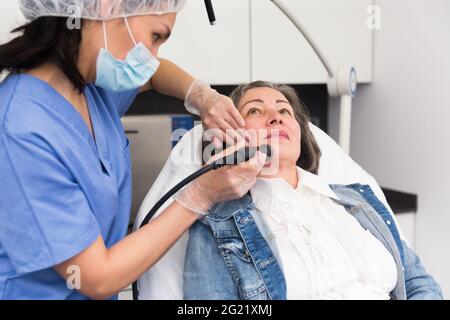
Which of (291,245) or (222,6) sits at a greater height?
(222,6)

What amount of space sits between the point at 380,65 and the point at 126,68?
4.73 ft

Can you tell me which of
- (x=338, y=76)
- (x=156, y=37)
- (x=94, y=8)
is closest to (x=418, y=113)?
(x=338, y=76)

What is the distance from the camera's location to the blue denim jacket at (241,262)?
1114 millimetres

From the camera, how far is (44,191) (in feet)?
2.89

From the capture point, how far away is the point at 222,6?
6.33 ft

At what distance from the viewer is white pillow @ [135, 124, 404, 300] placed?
119 centimetres

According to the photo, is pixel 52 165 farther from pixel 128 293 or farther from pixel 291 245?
pixel 128 293

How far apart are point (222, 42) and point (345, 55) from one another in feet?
1.86

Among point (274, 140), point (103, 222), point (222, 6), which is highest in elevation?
point (222, 6)

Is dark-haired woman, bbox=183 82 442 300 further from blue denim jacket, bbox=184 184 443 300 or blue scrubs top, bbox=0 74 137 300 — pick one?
blue scrubs top, bbox=0 74 137 300

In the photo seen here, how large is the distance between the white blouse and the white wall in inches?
28.5

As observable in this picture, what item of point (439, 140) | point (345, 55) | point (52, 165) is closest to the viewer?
point (52, 165)

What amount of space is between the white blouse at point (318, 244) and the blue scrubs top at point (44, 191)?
0.42 metres
